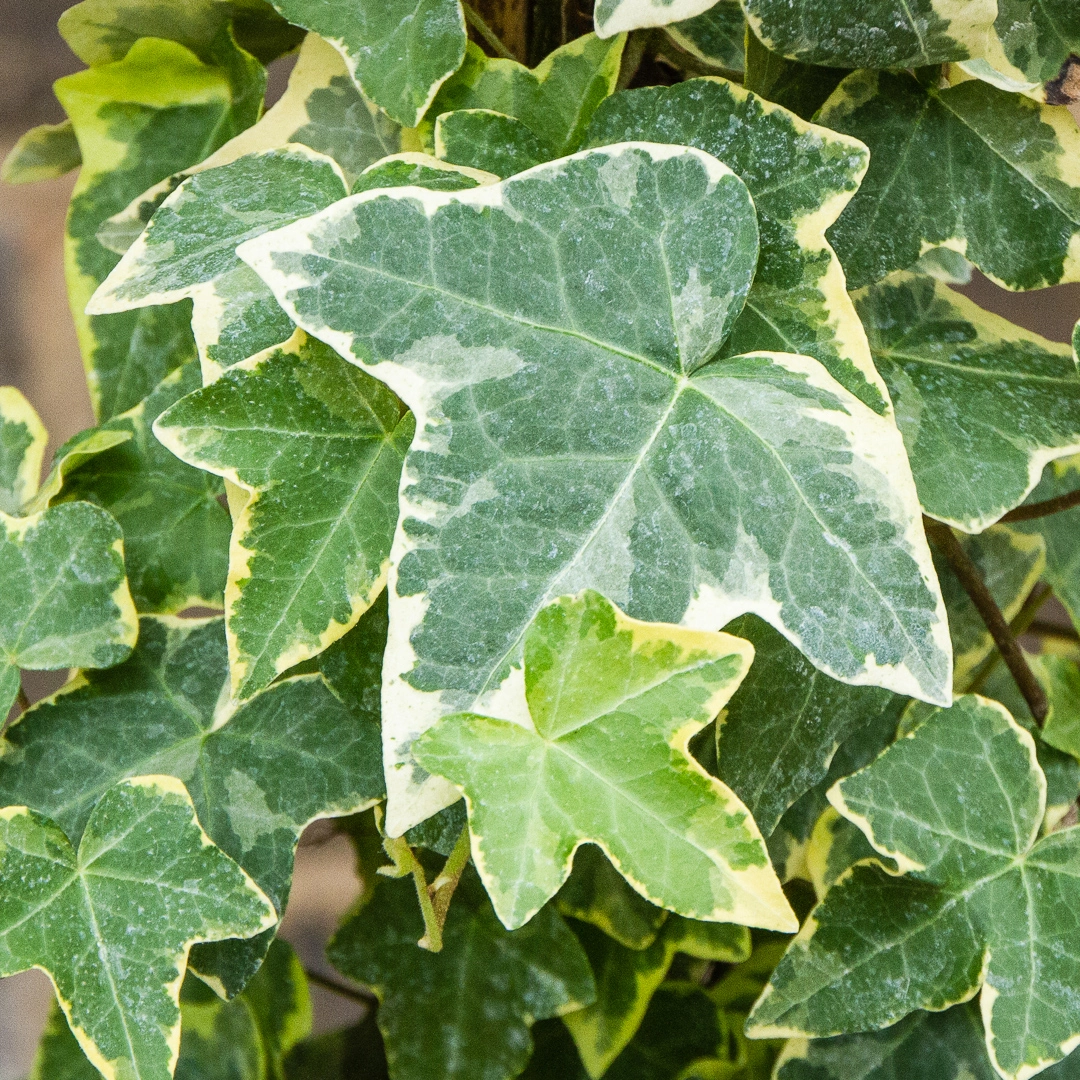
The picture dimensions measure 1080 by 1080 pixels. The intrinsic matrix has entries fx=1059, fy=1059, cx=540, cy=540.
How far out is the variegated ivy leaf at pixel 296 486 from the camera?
445mm

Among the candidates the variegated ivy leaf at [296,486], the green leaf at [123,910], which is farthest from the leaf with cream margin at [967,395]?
the green leaf at [123,910]

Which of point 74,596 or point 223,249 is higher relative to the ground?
point 223,249

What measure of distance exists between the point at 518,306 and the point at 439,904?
25 centimetres

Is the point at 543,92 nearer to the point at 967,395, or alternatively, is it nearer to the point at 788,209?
the point at 788,209

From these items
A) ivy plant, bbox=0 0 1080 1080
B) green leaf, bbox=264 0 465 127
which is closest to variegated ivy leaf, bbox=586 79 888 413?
ivy plant, bbox=0 0 1080 1080

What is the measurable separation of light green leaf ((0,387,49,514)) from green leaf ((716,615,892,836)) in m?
0.42

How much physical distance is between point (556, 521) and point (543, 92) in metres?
0.24

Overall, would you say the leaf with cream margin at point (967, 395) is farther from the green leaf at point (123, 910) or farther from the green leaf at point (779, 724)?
the green leaf at point (123, 910)

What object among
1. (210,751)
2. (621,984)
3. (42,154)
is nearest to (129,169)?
(42,154)

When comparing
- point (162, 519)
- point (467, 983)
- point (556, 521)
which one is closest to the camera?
point (556, 521)

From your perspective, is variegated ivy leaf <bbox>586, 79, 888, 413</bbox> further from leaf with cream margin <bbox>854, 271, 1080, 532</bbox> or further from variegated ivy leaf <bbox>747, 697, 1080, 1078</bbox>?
variegated ivy leaf <bbox>747, 697, 1080, 1078</bbox>

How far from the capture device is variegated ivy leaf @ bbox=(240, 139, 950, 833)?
1.24 ft

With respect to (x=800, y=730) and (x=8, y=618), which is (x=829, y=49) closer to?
(x=800, y=730)

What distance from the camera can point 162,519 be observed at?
603mm
